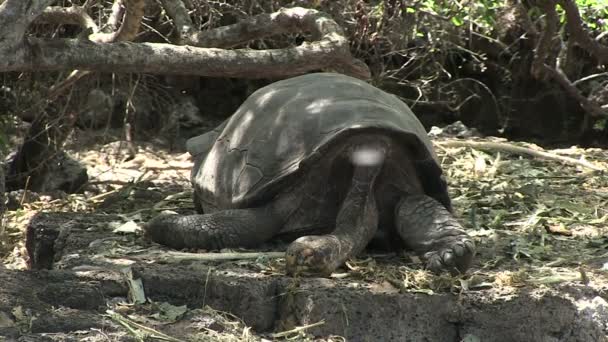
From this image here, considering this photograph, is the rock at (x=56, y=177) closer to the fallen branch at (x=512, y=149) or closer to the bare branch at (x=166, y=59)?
the bare branch at (x=166, y=59)

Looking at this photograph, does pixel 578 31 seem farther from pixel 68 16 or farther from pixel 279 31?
pixel 68 16

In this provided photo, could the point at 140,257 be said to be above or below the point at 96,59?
below

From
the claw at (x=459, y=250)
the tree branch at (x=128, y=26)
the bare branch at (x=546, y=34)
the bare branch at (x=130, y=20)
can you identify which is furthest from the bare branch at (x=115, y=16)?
the claw at (x=459, y=250)

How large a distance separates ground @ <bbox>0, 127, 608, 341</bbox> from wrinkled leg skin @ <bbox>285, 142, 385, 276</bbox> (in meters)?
0.06

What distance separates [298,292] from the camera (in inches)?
145

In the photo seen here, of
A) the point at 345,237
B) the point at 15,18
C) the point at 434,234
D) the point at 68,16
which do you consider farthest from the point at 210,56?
the point at 434,234

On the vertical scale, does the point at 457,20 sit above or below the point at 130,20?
below

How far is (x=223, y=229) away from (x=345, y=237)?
20.5 inches

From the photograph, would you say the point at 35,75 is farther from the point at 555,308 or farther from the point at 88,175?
the point at 555,308

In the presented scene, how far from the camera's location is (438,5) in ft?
26.6

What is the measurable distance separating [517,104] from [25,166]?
4395 millimetres

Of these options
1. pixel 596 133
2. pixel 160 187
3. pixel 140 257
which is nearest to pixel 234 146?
pixel 140 257

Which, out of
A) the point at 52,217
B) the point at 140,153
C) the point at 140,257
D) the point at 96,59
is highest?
the point at 96,59

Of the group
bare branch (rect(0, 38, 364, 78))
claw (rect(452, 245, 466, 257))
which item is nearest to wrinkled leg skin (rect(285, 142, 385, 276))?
claw (rect(452, 245, 466, 257))
